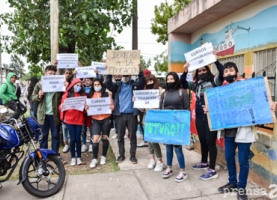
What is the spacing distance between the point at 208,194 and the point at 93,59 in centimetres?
526

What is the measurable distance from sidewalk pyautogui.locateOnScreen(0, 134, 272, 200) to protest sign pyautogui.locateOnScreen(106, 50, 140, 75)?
1822mm

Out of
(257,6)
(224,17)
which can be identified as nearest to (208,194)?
(257,6)

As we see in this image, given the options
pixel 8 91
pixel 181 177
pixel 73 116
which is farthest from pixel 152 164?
pixel 8 91

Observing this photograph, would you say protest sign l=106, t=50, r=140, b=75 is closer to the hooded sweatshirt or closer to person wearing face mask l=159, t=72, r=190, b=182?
person wearing face mask l=159, t=72, r=190, b=182

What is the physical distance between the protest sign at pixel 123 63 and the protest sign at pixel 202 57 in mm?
1088

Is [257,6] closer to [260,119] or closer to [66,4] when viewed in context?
[260,119]

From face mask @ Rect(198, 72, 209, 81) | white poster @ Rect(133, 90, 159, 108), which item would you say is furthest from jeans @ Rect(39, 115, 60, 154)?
face mask @ Rect(198, 72, 209, 81)

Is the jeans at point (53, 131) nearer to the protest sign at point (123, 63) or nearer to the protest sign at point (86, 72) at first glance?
the protest sign at point (86, 72)

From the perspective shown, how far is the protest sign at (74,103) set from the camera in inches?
169

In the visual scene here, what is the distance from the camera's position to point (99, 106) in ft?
14.7

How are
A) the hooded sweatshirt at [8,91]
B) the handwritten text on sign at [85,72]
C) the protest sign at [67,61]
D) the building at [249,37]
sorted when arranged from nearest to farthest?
the building at [249,37] → the handwritten text on sign at [85,72] → the protest sign at [67,61] → the hooded sweatshirt at [8,91]

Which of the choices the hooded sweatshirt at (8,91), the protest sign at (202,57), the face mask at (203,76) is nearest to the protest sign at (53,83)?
the protest sign at (202,57)

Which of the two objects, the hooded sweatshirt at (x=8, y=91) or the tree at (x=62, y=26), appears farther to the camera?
the hooded sweatshirt at (x=8, y=91)

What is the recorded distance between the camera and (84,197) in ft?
11.2
